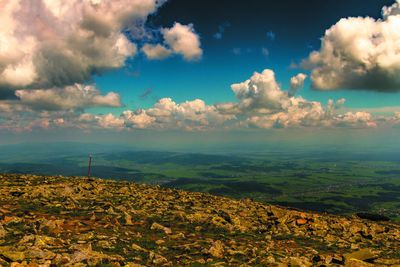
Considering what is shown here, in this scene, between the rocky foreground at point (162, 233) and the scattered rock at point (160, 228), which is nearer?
the rocky foreground at point (162, 233)

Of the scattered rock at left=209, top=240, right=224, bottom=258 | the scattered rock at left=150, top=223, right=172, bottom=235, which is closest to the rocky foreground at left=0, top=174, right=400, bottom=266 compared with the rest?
the scattered rock at left=150, top=223, right=172, bottom=235

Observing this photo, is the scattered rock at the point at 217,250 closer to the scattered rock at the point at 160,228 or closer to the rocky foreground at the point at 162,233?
the rocky foreground at the point at 162,233

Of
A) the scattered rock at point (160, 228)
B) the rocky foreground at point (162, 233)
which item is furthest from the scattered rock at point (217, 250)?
the scattered rock at point (160, 228)

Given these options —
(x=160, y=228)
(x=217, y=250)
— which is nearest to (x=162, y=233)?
(x=160, y=228)

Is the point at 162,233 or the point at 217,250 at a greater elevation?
the point at 217,250

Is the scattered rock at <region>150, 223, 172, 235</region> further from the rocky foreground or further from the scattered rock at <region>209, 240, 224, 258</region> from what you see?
the scattered rock at <region>209, 240, 224, 258</region>

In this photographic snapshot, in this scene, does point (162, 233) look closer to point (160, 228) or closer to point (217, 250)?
point (160, 228)

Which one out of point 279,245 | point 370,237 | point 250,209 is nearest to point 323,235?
point 370,237

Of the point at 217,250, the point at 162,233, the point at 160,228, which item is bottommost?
the point at 162,233
